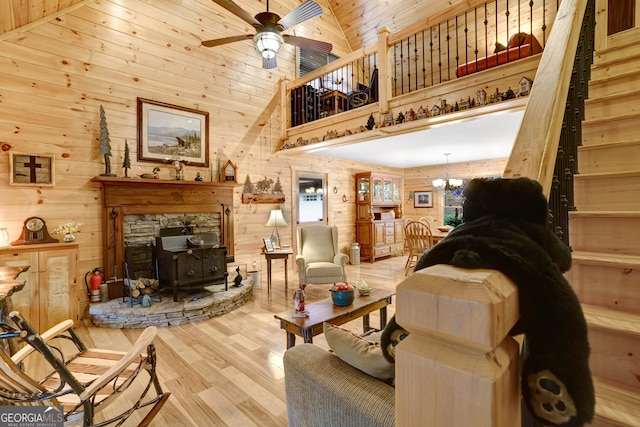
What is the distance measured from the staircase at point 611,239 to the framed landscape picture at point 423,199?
5849 millimetres

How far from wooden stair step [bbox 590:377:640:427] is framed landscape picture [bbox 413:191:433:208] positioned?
7200mm

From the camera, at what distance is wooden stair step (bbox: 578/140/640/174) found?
1.64 metres

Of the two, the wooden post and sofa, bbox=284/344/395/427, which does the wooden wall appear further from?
sofa, bbox=284/344/395/427

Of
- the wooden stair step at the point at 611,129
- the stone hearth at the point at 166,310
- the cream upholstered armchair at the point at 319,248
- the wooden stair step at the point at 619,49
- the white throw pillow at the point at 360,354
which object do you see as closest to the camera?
the white throw pillow at the point at 360,354

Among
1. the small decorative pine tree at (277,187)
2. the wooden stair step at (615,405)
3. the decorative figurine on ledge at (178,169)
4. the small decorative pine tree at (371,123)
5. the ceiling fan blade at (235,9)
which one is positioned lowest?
the wooden stair step at (615,405)

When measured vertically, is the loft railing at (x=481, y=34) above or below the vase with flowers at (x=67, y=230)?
above

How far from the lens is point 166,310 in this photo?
11.3 ft

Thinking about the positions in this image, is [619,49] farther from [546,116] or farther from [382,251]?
[382,251]

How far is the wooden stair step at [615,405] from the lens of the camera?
927 millimetres

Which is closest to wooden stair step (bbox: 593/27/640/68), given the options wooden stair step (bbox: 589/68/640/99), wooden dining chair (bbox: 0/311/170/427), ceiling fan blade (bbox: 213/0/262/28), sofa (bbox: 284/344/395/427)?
wooden stair step (bbox: 589/68/640/99)

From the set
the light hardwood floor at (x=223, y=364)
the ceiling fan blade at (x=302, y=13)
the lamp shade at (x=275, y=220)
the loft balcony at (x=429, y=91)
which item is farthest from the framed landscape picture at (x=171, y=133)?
the light hardwood floor at (x=223, y=364)

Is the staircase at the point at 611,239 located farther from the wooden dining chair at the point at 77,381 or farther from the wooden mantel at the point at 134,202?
the wooden mantel at the point at 134,202

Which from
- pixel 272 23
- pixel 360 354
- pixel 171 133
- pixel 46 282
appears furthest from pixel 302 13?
pixel 46 282

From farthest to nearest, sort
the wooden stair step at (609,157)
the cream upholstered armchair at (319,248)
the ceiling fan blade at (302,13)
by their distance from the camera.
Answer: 1. the cream upholstered armchair at (319,248)
2. the ceiling fan blade at (302,13)
3. the wooden stair step at (609,157)
